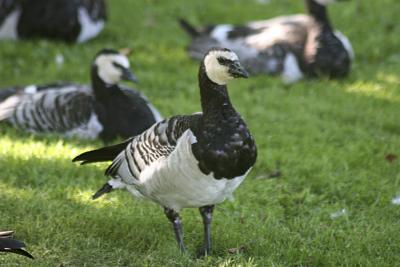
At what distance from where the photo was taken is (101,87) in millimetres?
6629

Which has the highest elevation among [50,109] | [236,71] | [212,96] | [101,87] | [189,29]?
[236,71]

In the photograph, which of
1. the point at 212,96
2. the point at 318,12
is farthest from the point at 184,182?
the point at 318,12

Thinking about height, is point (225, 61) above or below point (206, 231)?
above

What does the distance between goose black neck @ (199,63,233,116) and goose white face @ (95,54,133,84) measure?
2453 mm

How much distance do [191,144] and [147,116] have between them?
2.47 metres

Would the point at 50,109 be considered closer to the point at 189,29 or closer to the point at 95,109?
the point at 95,109

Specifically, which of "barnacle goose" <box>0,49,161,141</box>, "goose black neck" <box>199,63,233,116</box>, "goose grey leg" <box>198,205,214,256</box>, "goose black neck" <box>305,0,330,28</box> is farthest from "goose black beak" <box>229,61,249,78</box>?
"goose black neck" <box>305,0,330,28</box>

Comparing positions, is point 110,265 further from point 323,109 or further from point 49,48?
point 49,48

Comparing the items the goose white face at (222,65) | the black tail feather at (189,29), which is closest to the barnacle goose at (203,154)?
the goose white face at (222,65)

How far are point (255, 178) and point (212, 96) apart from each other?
1759mm

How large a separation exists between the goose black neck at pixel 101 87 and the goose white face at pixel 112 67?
33mm

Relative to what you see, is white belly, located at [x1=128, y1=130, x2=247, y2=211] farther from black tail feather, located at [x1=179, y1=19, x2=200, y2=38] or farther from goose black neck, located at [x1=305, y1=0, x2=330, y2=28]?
black tail feather, located at [x1=179, y1=19, x2=200, y2=38]

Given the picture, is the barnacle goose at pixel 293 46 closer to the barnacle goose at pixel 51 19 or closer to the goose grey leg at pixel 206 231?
the barnacle goose at pixel 51 19

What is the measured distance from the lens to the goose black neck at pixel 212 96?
161 inches
